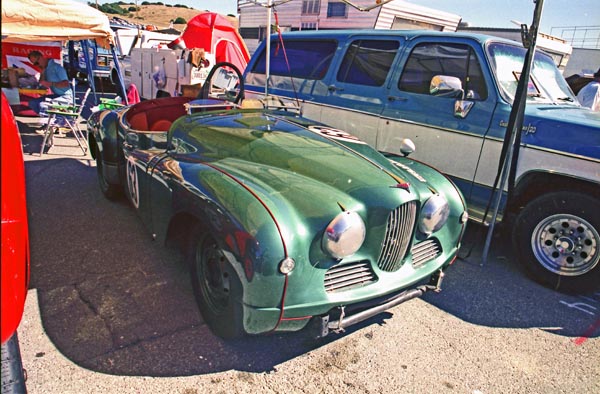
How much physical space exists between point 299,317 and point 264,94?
15.5 feet

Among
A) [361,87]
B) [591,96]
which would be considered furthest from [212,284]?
[591,96]

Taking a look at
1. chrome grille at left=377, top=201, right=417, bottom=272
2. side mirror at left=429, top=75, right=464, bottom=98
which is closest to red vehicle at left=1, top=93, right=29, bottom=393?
chrome grille at left=377, top=201, right=417, bottom=272

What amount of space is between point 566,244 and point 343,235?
8.03 ft

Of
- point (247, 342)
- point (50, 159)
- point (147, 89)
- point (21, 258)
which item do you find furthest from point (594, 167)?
point (147, 89)

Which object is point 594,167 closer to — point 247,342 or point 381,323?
point 381,323

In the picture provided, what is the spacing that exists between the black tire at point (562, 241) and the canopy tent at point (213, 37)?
10484mm

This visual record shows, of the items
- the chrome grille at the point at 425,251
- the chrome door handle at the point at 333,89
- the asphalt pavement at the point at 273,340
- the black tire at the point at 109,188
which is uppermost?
the chrome door handle at the point at 333,89

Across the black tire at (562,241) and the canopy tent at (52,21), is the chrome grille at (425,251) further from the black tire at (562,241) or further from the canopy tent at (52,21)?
the canopy tent at (52,21)

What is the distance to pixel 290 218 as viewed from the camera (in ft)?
7.25

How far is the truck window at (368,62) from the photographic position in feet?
16.2

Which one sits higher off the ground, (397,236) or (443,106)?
(443,106)

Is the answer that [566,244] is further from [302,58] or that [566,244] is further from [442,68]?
[302,58]

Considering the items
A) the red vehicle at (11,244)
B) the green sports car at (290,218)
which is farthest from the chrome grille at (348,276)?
the red vehicle at (11,244)

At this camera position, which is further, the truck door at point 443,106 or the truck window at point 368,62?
the truck window at point 368,62
